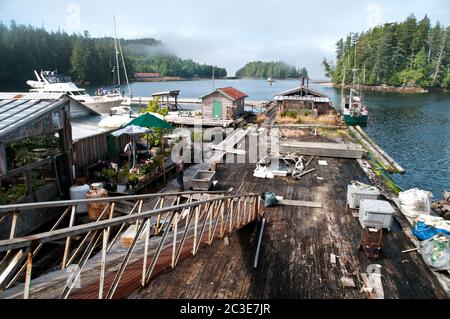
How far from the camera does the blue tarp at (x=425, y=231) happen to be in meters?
9.70

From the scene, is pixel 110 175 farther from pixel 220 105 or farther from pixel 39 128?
pixel 220 105

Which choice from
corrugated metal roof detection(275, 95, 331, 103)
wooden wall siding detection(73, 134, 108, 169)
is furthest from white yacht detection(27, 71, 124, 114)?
wooden wall siding detection(73, 134, 108, 169)

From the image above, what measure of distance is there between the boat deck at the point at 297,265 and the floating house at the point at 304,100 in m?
25.0

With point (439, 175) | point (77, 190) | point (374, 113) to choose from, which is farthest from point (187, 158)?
point (374, 113)

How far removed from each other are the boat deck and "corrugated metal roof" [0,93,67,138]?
7.39m

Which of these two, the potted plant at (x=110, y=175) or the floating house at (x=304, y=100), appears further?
the floating house at (x=304, y=100)

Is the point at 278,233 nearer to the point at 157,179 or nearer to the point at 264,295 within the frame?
the point at 264,295

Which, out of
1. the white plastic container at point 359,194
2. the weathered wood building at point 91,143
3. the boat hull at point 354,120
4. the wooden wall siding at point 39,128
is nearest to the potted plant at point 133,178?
the weathered wood building at point 91,143

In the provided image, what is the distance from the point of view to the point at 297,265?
27.9 feet

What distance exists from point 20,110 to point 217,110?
23544 millimetres

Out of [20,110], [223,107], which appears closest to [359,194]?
[20,110]

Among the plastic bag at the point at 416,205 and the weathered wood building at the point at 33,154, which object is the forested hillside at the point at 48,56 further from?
the plastic bag at the point at 416,205

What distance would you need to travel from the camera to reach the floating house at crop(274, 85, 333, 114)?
35688 mm
